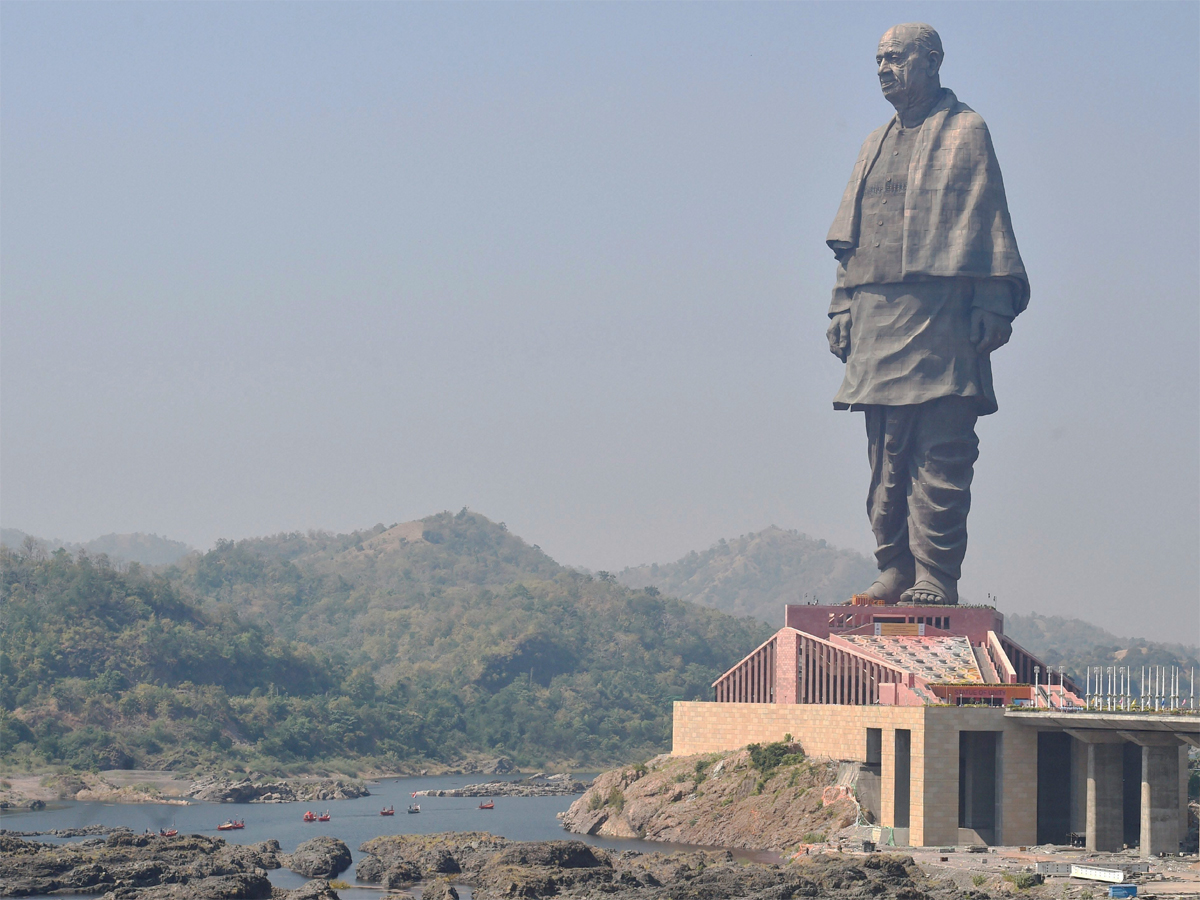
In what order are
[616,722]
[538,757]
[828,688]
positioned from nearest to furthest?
[828,688] → [538,757] → [616,722]

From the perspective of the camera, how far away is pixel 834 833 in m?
71.9

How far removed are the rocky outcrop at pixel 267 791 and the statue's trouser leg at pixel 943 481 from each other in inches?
1667

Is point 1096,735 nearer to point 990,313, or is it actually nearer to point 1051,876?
point 1051,876

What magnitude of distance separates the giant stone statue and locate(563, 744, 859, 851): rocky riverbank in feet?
47.9

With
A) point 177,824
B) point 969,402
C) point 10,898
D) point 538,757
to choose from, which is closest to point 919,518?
point 969,402

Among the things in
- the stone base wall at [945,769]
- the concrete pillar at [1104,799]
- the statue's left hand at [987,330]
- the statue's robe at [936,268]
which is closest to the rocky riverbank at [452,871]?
the stone base wall at [945,769]

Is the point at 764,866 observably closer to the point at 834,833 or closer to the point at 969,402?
the point at 834,833

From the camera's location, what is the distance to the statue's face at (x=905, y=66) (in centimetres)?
9181

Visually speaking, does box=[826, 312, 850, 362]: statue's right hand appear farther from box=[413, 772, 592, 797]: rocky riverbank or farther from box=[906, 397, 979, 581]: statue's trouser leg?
box=[413, 772, 592, 797]: rocky riverbank

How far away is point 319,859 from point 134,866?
25.1 ft

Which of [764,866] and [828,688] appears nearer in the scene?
[764,866]

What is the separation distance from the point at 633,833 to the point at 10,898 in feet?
94.9

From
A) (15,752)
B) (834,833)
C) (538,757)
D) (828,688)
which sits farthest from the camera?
(538,757)

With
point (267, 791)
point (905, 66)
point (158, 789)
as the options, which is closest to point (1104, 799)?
point (905, 66)
